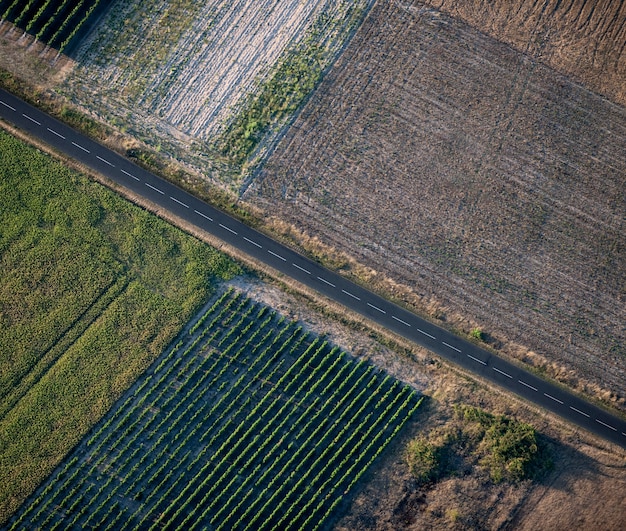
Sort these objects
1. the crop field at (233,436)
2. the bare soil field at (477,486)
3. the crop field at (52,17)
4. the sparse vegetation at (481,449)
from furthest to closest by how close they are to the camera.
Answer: the crop field at (52,17), the sparse vegetation at (481,449), the bare soil field at (477,486), the crop field at (233,436)

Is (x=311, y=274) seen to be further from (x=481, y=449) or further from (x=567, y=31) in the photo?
(x=567, y=31)

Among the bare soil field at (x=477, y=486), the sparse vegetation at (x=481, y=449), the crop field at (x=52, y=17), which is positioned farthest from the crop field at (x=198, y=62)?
the sparse vegetation at (x=481, y=449)

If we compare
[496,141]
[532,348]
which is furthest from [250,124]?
[532,348]

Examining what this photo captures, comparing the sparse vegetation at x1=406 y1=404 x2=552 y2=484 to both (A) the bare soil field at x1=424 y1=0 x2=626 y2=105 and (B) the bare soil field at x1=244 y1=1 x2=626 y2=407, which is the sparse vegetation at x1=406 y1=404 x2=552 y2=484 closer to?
(B) the bare soil field at x1=244 y1=1 x2=626 y2=407

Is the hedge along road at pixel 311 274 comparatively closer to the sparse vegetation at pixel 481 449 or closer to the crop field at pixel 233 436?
the sparse vegetation at pixel 481 449

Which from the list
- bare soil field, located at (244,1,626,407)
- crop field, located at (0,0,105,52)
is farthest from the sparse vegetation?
crop field, located at (0,0,105,52)

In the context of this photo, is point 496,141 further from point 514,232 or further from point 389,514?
point 389,514
